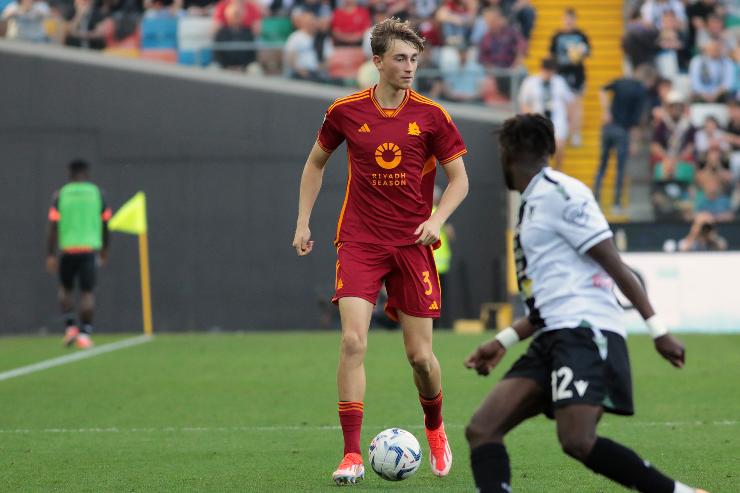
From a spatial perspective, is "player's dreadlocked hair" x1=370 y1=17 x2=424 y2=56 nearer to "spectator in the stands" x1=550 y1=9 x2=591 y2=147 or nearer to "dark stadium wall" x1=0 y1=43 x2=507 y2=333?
"spectator in the stands" x1=550 y1=9 x2=591 y2=147

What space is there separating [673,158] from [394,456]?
48.5 feet

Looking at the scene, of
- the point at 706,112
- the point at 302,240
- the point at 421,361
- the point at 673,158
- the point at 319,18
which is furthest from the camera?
the point at 319,18

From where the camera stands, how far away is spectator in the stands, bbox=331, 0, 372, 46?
74.2ft

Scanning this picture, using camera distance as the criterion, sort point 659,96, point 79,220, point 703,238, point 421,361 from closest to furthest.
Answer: point 421,361 → point 79,220 → point 703,238 → point 659,96

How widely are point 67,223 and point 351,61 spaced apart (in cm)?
604

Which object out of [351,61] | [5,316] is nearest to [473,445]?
[351,61]

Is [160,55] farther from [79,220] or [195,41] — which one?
[79,220]

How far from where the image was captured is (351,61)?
22406 millimetres

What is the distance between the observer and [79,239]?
59.9 feet

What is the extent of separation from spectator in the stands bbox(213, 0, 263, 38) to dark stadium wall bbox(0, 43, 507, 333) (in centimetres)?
105

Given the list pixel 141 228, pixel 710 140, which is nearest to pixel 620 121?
pixel 710 140

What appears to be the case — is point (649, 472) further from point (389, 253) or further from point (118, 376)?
point (118, 376)

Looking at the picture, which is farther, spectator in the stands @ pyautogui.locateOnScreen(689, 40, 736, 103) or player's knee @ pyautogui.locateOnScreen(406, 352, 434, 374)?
spectator in the stands @ pyautogui.locateOnScreen(689, 40, 736, 103)

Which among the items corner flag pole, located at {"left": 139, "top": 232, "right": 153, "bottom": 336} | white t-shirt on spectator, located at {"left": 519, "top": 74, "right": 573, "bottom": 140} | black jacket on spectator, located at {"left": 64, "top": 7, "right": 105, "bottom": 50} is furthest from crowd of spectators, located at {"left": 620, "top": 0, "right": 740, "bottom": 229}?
black jacket on spectator, located at {"left": 64, "top": 7, "right": 105, "bottom": 50}
